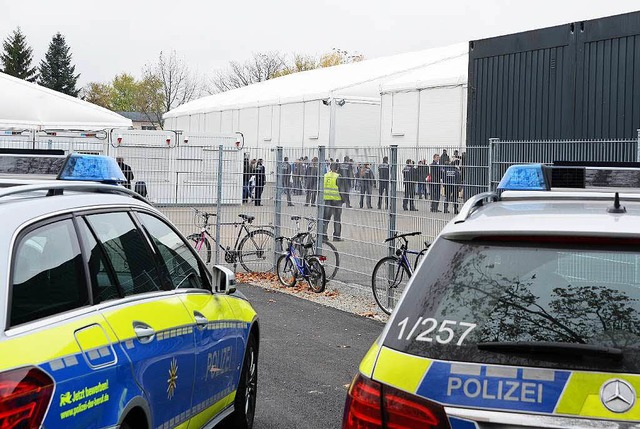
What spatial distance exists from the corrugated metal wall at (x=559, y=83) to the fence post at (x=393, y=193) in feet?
10.3

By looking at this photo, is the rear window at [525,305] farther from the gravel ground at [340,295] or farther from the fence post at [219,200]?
the fence post at [219,200]

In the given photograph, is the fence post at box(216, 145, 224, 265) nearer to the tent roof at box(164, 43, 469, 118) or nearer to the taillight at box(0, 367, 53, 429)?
the taillight at box(0, 367, 53, 429)

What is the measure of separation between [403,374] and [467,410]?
0.79ft

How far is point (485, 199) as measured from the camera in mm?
4375

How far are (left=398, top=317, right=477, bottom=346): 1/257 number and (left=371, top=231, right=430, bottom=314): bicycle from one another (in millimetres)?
8797

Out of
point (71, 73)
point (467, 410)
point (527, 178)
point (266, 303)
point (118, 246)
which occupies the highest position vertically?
point (71, 73)

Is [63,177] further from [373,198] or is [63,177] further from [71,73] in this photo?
[71,73]

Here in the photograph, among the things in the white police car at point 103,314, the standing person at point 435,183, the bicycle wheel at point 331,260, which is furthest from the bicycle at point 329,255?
the white police car at point 103,314

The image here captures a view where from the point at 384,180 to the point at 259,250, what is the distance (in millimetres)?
A: 3968

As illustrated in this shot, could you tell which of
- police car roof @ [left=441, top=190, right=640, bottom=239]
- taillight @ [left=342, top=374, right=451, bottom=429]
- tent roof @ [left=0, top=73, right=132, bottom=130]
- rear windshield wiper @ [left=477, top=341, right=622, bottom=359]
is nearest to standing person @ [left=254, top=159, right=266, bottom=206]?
tent roof @ [left=0, top=73, right=132, bottom=130]

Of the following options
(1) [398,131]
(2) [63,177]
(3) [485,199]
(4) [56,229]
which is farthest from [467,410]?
(1) [398,131]

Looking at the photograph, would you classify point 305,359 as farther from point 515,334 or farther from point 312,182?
point 515,334

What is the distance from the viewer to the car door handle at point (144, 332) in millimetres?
4395

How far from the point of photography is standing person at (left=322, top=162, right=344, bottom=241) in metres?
14.3
